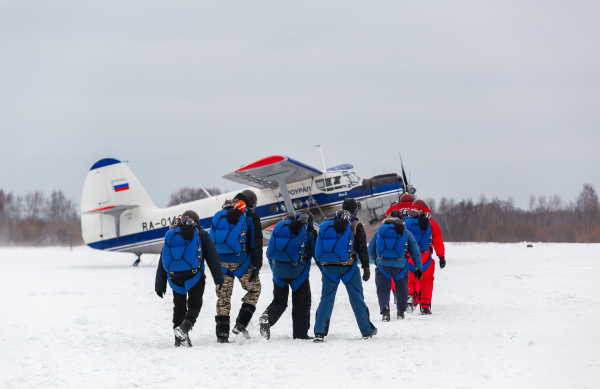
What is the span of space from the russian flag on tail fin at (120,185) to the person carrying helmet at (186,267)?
1721 cm

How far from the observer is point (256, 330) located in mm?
8203

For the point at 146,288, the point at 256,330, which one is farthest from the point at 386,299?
the point at 146,288

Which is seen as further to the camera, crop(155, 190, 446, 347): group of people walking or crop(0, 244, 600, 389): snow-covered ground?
crop(155, 190, 446, 347): group of people walking

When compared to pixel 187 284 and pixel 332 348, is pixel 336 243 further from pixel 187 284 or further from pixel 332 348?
pixel 187 284

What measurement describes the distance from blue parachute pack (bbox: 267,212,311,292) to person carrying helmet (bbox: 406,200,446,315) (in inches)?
110

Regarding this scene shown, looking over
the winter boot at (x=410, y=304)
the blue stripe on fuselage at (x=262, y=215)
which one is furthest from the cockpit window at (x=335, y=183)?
the winter boot at (x=410, y=304)

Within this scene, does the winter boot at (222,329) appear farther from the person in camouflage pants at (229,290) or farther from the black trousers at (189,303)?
the black trousers at (189,303)

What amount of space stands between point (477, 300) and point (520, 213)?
31509 mm

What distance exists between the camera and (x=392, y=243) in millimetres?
8930

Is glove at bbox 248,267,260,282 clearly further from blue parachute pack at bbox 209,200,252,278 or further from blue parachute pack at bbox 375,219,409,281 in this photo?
blue parachute pack at bbox 375,219,409,281

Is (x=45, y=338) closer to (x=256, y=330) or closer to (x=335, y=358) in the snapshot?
(x=256, y=330)

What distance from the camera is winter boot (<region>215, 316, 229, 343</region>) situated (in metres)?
7.22

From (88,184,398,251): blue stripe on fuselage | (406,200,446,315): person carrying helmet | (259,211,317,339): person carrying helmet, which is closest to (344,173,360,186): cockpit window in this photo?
(88,184,398,251): blue stripe on fuselage

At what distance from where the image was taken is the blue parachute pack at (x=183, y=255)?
697cm
